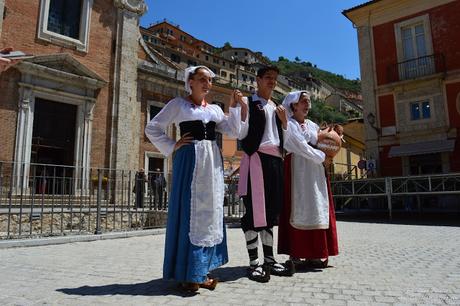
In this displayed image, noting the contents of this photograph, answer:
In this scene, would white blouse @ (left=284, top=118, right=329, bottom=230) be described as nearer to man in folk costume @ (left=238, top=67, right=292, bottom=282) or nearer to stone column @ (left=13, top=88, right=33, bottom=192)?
man in folk costume @ (left=238, top=67, right=292, bottom=282)

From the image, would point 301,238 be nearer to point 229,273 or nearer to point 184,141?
point 229,273

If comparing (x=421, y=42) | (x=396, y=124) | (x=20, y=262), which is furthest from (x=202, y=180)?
(x=421, y=42)

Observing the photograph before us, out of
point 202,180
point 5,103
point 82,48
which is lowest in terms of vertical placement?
point 202,180

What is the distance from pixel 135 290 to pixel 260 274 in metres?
1.10

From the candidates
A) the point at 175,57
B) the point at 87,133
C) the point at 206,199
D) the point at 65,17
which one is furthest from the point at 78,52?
the point at 175,57

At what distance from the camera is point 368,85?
19.8 meters

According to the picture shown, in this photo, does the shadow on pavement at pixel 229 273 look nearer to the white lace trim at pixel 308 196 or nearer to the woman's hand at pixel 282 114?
the white lace trim at pixel 308 196

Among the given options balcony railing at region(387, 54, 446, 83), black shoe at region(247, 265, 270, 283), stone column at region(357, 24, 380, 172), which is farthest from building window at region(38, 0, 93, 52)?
balcony railing at region(387, 54, 446, 83)

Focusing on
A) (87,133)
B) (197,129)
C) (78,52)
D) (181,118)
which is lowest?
(197,129)

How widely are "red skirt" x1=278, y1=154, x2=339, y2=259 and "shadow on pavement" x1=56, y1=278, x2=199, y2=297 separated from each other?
1368mm

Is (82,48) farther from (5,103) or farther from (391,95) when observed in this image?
(391,95)

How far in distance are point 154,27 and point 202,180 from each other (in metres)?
75.9

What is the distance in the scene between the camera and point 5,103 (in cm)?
1301

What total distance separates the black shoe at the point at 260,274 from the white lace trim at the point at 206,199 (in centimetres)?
46
